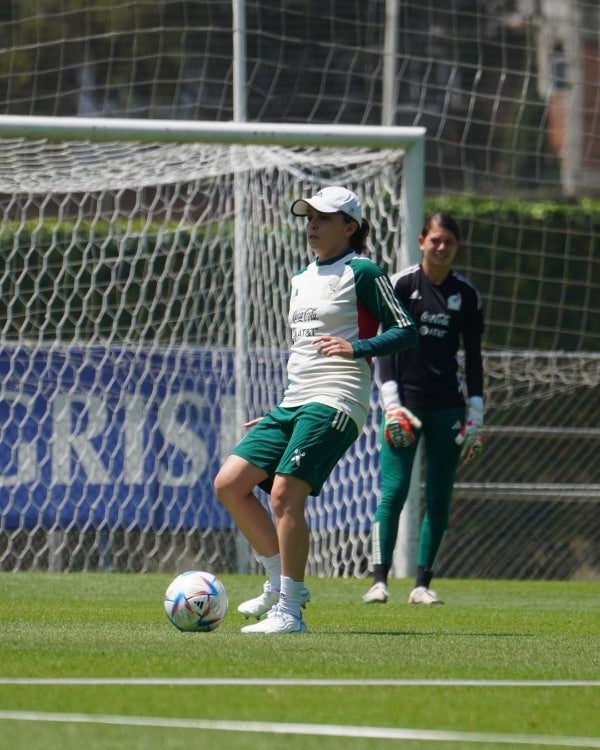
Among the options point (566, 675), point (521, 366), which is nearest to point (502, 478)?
point (521, 366)

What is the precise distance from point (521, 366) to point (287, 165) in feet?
8.57

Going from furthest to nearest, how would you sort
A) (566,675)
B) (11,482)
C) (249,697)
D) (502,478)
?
(502,478) < (11,482) < (566,675) < (249,697)

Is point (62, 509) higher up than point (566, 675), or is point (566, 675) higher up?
point (566, 675)

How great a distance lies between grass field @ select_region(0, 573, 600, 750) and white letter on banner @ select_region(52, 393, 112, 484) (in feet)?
12.7

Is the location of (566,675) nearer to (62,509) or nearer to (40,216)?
(62,509)

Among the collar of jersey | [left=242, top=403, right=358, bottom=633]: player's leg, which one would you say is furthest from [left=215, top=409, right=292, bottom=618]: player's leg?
the collar of jersey

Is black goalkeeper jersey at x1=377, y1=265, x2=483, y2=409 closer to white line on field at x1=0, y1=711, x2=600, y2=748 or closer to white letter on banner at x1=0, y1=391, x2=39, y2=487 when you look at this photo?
white letter on banner at x1=0, y1=391, x2=39, y2=487

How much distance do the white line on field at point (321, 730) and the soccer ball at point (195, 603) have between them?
2.18m

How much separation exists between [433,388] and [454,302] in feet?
1.56

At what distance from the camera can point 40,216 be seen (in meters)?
12.3

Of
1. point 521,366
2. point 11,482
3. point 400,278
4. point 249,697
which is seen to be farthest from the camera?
point 521,366

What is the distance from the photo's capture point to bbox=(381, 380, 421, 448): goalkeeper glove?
821 centimetres

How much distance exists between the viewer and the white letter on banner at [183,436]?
1199cm

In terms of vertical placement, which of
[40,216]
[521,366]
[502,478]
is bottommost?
[502,478]
